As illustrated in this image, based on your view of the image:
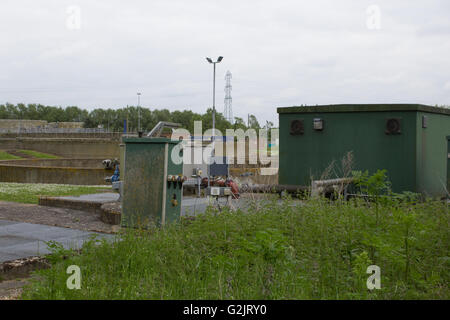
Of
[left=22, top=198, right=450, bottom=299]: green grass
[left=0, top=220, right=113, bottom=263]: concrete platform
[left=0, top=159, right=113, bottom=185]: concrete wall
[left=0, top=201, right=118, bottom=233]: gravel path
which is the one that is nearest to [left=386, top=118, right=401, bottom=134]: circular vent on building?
[left=22, top=198, right=450, bottom=299]: green grass

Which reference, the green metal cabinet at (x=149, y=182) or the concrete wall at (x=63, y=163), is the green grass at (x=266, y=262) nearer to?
the green metal cabinet at (x=149, y=182)

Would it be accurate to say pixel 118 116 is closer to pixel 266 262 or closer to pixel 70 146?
pixel 70 146

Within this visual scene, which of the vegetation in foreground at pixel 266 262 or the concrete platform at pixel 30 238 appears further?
the concrete platform at pixel 30 238

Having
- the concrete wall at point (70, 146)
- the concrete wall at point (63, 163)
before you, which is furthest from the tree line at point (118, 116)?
the concrete wall at point (63, 163)

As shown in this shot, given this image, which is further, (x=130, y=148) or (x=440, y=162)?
(x=440, y=162)

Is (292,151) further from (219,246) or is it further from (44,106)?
(44,106)

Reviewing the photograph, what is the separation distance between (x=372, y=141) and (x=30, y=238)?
9.07 m

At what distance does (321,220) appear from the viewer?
6.69 meters

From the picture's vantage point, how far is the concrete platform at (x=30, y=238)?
6.55m

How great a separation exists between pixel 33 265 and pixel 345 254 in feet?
12.6

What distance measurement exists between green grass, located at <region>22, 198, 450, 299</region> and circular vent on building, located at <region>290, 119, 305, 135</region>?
23.8ft

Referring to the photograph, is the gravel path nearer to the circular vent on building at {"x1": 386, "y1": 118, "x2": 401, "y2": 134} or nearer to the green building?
the green building

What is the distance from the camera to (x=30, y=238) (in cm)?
771
